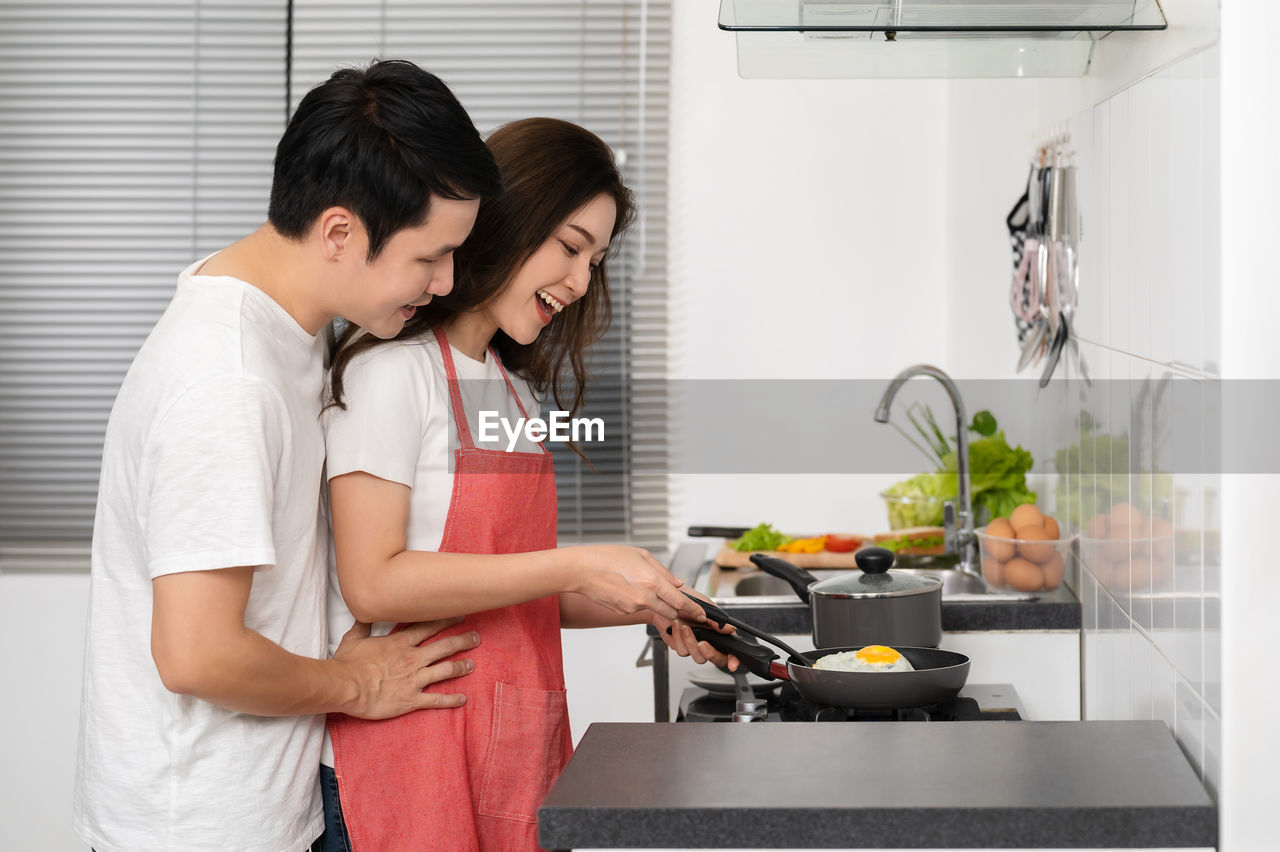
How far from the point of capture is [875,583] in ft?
5.10

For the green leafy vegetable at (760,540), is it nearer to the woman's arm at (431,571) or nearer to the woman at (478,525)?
the woman at (478,525)

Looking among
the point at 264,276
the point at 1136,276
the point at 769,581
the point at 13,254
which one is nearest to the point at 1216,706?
the point at 1136,276

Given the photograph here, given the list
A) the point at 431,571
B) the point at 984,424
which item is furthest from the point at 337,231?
the point at 984,424

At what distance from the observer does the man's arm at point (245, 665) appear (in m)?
1.01

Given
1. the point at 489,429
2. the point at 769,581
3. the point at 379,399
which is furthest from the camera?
the point at 769,581

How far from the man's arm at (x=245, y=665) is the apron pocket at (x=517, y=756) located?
0.10m

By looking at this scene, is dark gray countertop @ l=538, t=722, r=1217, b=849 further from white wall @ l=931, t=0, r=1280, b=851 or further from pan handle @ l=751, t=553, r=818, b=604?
pan handle @ l=751, t=553, r=818, b=604

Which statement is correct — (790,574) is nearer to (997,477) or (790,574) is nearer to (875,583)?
(875,583)

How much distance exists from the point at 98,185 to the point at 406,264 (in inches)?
95.1

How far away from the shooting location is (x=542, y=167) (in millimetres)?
1332

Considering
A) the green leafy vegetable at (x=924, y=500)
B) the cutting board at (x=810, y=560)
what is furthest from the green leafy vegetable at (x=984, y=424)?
the cutting board at (x=810, y=560)

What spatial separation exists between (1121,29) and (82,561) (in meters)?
2.87

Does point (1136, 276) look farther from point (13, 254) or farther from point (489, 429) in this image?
point (13, 254)

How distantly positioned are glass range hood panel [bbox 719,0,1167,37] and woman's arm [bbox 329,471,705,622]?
660mm
